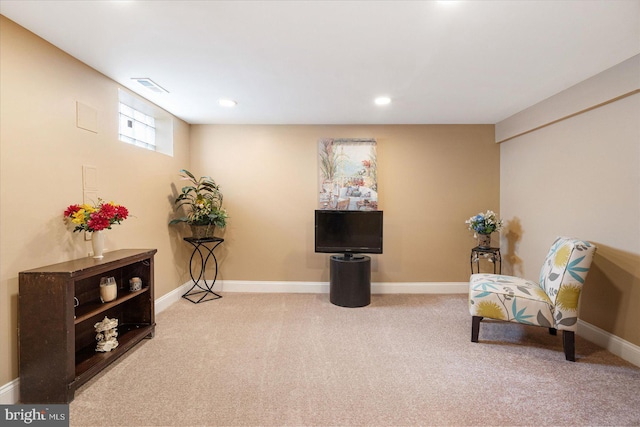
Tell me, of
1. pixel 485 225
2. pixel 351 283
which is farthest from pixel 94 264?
pixel 485 225

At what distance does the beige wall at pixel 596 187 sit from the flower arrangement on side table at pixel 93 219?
13.8ft

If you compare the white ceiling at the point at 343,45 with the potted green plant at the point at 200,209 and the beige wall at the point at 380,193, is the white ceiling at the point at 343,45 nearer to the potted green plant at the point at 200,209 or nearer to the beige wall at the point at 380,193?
the beige wall at the point at 380,193

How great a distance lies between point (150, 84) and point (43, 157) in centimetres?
118

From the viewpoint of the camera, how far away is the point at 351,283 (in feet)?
11.9

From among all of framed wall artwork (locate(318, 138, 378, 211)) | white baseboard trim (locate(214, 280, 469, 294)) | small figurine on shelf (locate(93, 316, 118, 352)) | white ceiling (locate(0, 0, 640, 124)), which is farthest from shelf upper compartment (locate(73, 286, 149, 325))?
framed wall artwork (locate(318, 138, 378, 211))

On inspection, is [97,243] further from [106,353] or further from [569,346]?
[569,346]

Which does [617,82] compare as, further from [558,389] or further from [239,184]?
[239,184]

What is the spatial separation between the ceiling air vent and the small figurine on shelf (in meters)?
2.15

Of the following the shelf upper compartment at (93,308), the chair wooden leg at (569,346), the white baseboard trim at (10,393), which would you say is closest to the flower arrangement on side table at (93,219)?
the shelf upper compartment at (93,308)

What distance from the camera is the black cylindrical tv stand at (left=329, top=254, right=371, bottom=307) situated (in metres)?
3.61

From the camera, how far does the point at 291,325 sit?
120 inches

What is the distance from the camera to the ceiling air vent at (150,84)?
2.68 metres

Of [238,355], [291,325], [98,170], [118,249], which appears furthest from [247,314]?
[98,170]

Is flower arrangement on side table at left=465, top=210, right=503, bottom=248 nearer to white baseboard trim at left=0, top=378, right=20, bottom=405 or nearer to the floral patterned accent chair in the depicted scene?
the floral patterned accent chair
